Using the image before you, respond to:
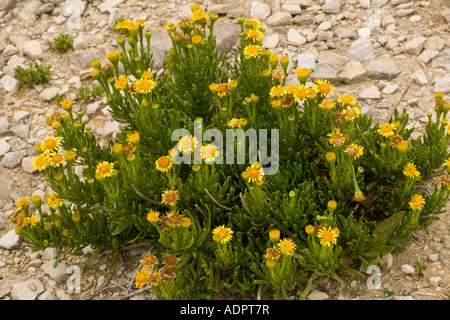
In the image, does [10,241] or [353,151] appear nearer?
[353,151]

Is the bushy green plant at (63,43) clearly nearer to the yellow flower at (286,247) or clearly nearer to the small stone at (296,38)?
the small stone at (296,38)

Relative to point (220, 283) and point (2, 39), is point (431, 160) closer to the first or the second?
point (220, 283)

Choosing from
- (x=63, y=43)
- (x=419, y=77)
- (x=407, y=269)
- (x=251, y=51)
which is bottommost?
(x=407, y=269)

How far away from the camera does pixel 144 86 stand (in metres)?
4.19

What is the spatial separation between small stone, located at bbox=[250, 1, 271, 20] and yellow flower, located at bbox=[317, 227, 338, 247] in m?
3.88

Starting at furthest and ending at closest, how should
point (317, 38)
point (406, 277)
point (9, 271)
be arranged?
point (317, 38)
point (9, 271)
point (406, 277)

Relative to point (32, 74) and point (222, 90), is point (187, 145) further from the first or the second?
point (32, 74)

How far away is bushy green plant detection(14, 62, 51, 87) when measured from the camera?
20.5ft

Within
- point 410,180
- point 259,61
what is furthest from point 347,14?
point 410,180

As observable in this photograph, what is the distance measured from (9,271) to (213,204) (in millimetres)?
2055

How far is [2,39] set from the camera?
6887mm

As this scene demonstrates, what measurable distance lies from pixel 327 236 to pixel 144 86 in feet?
6.45

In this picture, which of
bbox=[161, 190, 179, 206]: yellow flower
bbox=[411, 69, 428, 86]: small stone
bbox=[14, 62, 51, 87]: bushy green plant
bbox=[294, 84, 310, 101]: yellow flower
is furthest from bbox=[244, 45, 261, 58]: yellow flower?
bbox=[14, 62, 51, 87]: bushy green plant

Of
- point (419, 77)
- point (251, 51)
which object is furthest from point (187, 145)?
point (419, 77)
